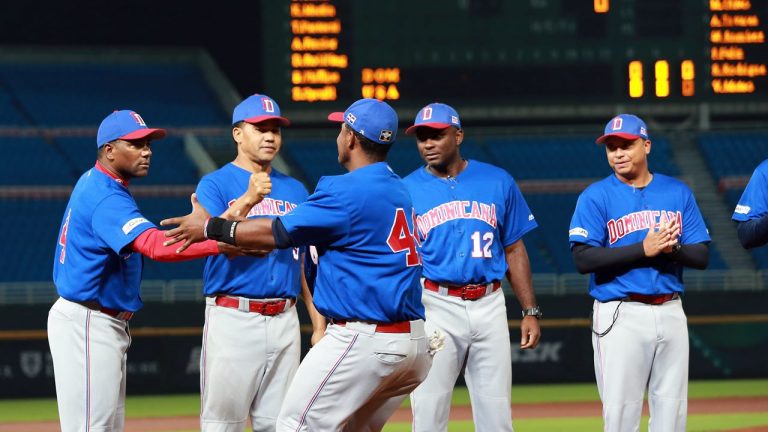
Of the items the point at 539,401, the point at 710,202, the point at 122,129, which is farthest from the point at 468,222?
the point at 710,202

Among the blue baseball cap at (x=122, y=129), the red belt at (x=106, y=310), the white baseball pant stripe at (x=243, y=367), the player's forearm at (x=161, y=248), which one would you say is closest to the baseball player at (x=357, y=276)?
the player's forearm at (x=161, y=248)

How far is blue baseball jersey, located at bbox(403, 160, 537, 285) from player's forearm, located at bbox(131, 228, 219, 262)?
1.58m

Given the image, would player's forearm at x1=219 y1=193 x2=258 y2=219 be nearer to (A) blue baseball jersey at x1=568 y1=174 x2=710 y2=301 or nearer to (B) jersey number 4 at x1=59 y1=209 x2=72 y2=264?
(B) jersey number 4 at x1=59 y1=209 x2=72 y2=264

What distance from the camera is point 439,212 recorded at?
7.29 m

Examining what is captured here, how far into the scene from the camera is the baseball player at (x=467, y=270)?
7047 millimetres

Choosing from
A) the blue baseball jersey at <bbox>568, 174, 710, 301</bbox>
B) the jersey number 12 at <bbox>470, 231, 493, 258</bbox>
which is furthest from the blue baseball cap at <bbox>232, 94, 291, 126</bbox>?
the blue baseball jersey at <bbox>568, 174, 710, 301</bbox>

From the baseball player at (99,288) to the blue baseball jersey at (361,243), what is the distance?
642 millimetres

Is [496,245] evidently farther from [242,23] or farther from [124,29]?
[124,29]

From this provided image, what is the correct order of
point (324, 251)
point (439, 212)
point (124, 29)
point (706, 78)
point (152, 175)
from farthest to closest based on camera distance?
1. point (124, 29)
2. point (152, 175)
3. point (706, 78)
4. point (439, 212)
5. point (324, 251)

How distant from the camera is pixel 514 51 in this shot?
682 inches

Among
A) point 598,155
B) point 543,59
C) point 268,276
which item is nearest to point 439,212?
point 268,276

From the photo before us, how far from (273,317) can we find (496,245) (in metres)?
1.47

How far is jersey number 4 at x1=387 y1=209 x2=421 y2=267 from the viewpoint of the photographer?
5.71 meters

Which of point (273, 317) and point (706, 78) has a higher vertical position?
point (706, 78)
